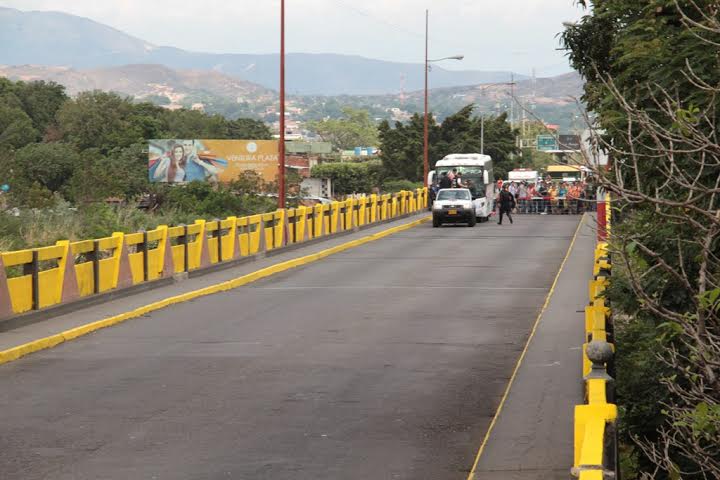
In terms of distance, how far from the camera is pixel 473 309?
72.1 feet

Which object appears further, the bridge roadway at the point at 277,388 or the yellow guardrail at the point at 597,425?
the bridge roadway at the point at 277,388

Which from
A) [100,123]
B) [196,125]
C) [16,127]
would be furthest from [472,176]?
[196,125]

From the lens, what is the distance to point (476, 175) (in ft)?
194

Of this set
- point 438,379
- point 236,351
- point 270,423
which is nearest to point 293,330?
point 236,351

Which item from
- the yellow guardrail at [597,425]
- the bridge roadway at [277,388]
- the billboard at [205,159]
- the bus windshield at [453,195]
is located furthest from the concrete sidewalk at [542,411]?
the billboard at [205,159]

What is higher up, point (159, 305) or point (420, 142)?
point (420, 142)

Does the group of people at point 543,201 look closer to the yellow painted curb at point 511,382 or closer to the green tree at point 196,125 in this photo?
the yellow painted curb at point 511,382

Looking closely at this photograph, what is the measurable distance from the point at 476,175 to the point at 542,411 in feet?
154

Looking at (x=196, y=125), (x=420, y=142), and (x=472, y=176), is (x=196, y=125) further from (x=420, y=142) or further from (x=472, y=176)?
(x=472, y=176)

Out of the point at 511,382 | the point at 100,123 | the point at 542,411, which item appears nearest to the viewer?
the point at 542,411

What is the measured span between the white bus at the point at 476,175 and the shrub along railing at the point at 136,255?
1511cm

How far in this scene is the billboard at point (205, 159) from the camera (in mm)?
89125

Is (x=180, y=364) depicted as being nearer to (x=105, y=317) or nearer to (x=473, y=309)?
(x=105, y=317)

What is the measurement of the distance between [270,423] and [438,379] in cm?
309
